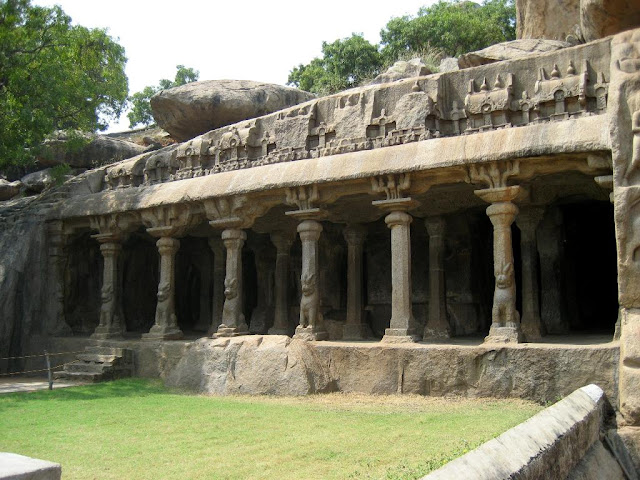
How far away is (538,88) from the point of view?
33.5 ft

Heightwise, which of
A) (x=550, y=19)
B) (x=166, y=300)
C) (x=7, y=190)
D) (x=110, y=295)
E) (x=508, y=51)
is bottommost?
(x=166, y=300)

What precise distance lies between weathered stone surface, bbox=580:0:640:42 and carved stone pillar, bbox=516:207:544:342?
3213mm

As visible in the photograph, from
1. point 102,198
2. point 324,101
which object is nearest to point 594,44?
point 324,101

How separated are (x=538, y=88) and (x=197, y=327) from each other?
453 inches

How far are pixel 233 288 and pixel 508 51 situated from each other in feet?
26.2

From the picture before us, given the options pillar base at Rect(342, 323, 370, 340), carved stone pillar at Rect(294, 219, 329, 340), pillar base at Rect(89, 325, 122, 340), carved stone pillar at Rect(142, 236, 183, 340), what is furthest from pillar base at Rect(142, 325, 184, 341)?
pillar base at Rect(342, 323, 370, 340)

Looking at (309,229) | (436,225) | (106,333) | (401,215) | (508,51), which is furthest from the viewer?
(508,51)

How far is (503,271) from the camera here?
9906 millimetres

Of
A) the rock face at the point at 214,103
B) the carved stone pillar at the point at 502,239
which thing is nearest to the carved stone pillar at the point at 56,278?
the rock face at the point at 214,103

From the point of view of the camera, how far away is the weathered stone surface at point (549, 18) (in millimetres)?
18094

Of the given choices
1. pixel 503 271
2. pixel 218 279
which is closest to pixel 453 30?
pixel 218 279

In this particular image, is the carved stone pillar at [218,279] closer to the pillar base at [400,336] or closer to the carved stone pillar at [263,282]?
the carved stone pillar at [263,282]

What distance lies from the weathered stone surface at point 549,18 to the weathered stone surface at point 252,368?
40.7 feet

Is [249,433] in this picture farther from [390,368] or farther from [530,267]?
[530,267]
